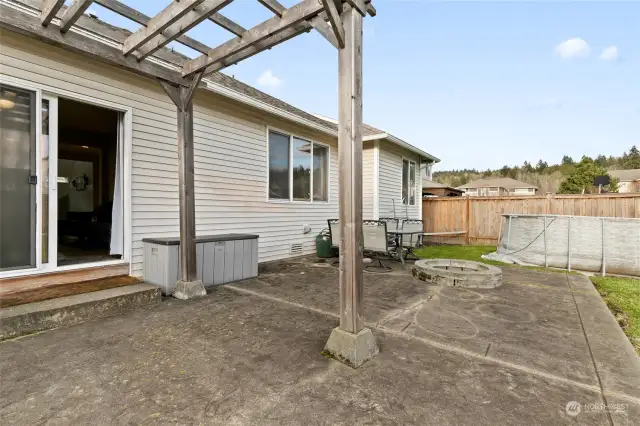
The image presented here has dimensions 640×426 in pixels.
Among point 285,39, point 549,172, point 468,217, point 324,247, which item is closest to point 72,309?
point 285,39

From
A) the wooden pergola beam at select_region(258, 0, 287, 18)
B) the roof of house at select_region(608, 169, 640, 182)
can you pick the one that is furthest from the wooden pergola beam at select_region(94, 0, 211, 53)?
the roof of house at select_region(608, 169, 640, 182)

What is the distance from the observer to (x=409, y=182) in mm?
10750

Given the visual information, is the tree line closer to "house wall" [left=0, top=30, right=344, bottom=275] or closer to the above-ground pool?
the above-ground pool

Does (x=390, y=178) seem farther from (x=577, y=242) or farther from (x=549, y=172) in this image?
(x=549, y=172)

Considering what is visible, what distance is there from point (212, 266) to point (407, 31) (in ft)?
23.7

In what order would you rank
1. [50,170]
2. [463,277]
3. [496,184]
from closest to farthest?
[50,170], [463,277], [496,184]

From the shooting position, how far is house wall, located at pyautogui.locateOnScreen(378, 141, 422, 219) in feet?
29.3

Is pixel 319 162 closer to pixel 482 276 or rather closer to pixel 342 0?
pixel 482 276

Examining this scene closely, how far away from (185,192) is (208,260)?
44.1 inches

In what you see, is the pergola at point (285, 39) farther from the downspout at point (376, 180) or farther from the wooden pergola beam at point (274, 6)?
the downspout at point (376, 180)

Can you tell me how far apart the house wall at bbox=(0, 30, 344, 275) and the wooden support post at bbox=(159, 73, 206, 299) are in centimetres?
105

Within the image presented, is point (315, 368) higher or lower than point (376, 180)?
lower

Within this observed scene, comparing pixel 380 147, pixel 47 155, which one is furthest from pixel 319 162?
pixel 47 155

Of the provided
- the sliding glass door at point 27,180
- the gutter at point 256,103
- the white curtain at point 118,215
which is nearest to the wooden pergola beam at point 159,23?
the sliding glass door at point 27,180
